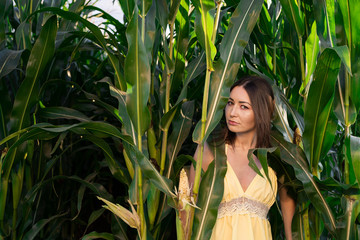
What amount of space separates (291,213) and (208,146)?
351 millimetres

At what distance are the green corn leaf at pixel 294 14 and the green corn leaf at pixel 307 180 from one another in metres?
0.36

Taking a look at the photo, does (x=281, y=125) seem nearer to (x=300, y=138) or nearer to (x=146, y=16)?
(x=300, y=138)

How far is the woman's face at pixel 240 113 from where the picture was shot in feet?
4.52

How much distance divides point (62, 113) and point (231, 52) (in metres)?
0.58

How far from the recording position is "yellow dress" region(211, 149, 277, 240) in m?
1.37

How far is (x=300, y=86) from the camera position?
4.79 feet

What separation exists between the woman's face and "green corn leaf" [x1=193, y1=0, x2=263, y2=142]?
0.22m

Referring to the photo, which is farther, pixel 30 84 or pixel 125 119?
pixel 30 84

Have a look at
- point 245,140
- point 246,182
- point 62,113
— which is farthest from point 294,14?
point 62,113

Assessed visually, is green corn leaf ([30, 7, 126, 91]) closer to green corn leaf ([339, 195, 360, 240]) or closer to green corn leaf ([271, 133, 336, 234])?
green corn leaf ([271, 133, 336, 234])

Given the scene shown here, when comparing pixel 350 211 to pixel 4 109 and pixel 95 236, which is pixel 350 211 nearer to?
pixel 95 236

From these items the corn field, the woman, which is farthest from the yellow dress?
the corn field

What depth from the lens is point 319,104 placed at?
3.91 ft

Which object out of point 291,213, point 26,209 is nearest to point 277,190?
point 291,213
